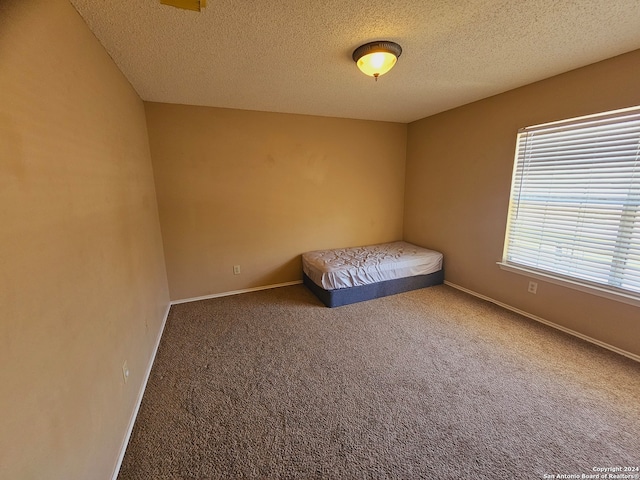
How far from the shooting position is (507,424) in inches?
62.4

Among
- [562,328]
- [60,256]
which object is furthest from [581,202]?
[60,256]

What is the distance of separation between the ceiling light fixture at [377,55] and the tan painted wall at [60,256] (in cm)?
165

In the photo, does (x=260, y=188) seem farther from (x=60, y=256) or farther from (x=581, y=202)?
(x=581, y=202)

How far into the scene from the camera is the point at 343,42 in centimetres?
175

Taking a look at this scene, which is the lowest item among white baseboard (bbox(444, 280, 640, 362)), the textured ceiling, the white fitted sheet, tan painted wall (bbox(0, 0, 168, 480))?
Answer: white baseboard (bbox(444, 280, 640, 362))

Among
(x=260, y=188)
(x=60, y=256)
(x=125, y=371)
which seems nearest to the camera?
(x=60, y=256)

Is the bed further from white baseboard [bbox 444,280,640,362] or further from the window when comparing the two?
the window

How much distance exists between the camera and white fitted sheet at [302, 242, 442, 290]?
311cm

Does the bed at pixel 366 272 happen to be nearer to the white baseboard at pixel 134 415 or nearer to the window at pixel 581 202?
the window at pixel 581 202

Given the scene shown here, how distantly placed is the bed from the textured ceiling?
1945 mm

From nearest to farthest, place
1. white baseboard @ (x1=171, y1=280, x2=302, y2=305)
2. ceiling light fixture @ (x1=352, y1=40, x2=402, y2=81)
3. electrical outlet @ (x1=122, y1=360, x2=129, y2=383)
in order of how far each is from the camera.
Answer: electrical outlet @ (x1=122, y1=360, x2=129, y2=383) → ceiling light fixture @ (x1=352, y1=40, x2=402, y2=81) → white baseboard @ (x1=171, y1=280, x2=302, y2=305)

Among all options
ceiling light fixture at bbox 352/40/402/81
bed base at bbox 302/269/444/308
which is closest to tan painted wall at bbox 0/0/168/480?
ceiling light fixture at bbox 352/40/402/81

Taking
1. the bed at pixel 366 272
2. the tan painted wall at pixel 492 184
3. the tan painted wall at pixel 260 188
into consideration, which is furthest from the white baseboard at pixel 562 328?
the tan painted wall at pixel 260 188

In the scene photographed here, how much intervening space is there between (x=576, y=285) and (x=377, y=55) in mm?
2631
